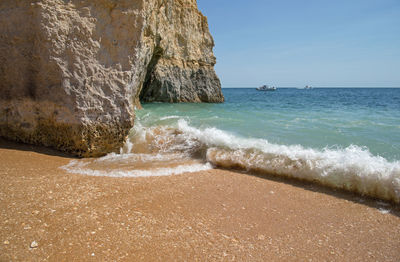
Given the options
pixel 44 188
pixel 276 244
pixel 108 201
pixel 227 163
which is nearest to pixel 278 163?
pixel 227 163

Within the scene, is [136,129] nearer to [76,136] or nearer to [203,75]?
[76,136]

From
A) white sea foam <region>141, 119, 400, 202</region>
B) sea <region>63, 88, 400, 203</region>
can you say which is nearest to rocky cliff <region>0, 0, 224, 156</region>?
sea <region>63, 88, 400, 203</region>

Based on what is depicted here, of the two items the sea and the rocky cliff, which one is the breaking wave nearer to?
the sea

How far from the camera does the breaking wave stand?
374 cm

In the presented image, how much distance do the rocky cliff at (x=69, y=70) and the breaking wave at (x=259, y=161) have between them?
0.70m

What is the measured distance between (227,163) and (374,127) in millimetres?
6563

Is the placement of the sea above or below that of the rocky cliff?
below

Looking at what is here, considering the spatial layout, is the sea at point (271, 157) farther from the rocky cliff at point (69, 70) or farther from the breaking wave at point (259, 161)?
the rocky cliff at point (69, 70)

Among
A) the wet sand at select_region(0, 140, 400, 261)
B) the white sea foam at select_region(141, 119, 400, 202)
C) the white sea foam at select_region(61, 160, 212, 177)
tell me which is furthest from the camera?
the white sea foam at select_region(61, 160, 212, 177)

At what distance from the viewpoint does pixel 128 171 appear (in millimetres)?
4191

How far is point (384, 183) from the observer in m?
3.61

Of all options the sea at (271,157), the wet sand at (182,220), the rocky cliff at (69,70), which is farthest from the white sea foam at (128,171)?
the rocky cliff at (69,70)

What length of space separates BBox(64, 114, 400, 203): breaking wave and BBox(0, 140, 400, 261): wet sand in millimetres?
277

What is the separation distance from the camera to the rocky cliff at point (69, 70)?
4.52 m
